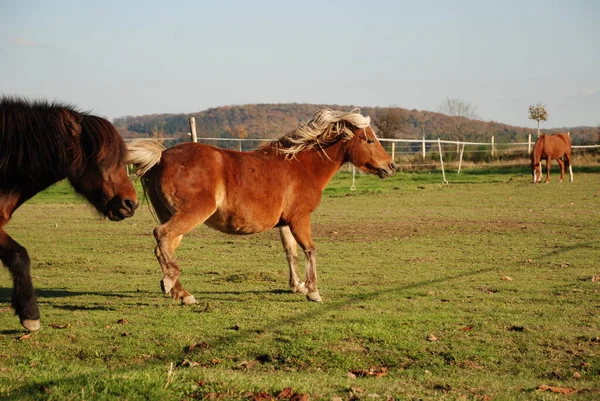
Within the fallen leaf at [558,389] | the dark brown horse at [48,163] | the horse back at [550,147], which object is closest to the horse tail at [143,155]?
the dark brown horse at [48,163]

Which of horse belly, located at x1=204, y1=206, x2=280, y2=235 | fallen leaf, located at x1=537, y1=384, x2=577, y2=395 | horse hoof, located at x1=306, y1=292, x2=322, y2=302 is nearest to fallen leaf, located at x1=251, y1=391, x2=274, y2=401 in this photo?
fallen leaf, located at x1=537, y1=384, x2=577, y2=395

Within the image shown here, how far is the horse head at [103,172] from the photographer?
6516 millimetres

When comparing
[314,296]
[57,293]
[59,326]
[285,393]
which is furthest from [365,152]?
[285,393]

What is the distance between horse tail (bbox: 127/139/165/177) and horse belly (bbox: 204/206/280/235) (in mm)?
964

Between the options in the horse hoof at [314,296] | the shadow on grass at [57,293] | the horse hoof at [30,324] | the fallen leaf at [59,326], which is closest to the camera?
the horse hoof at [30,324]

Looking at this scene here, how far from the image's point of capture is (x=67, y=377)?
4.76 metres

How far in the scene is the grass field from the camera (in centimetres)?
511

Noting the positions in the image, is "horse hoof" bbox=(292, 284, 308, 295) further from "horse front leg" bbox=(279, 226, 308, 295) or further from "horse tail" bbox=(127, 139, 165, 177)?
"horse tail" bbox=(127, 139, 165, 177)

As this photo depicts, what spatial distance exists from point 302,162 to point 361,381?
4.44 metres

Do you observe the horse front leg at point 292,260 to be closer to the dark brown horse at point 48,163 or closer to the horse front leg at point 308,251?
the horse front leg at point 308,251

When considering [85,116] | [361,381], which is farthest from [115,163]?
[361,381]

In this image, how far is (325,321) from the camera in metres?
7.45

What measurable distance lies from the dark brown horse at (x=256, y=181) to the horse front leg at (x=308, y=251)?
0.01 meters

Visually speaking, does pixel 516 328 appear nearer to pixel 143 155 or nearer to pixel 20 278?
pixel 143 155
